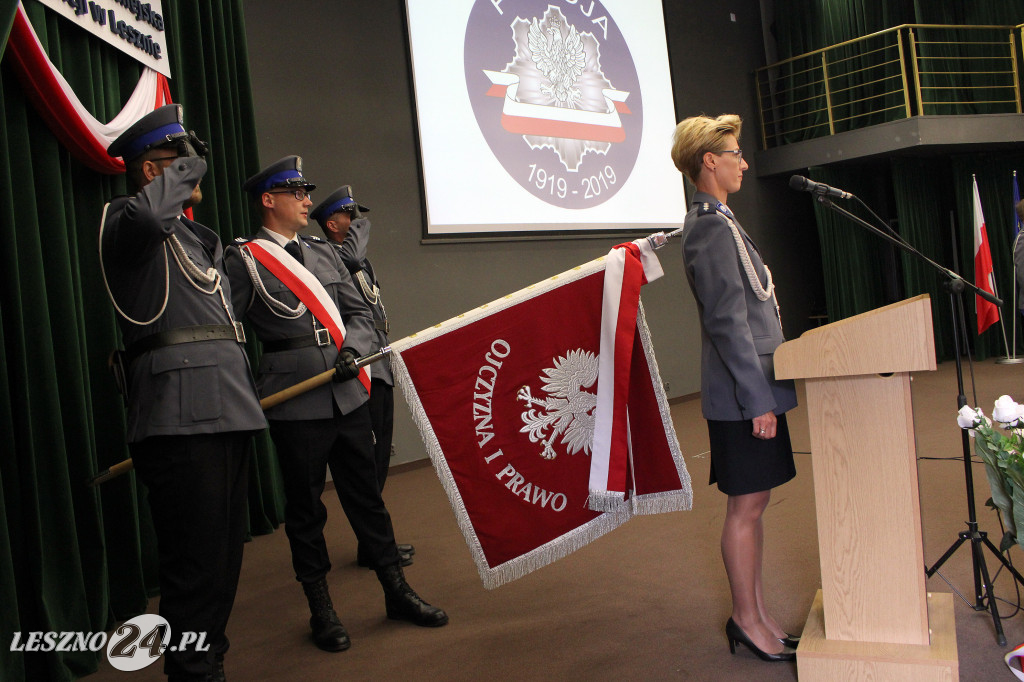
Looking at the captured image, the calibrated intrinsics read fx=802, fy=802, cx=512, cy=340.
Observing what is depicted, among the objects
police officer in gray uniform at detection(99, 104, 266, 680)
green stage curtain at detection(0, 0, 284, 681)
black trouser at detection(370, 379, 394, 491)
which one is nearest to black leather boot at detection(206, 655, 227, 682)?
police officer in gray uniform at detection(99, 104, 266, 680)

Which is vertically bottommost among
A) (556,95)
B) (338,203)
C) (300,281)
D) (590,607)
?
(590,607)

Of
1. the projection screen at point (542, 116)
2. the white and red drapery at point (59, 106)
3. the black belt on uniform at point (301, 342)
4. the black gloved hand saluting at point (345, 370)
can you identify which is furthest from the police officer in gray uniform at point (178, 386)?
the projection screen at point (542, 116)

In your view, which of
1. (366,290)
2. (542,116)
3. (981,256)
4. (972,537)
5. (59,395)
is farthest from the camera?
(981,256)

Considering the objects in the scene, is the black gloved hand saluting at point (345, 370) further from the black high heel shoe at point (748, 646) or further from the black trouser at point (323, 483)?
the black high heel shoe at point (748, 646)

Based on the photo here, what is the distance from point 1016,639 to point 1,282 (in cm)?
288

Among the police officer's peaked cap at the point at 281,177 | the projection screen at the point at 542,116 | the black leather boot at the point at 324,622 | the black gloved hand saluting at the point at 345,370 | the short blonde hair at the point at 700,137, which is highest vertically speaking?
the projection screen at the point at 542,116

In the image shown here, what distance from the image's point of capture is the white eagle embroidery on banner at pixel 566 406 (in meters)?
2.12

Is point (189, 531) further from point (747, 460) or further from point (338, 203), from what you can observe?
point (338, 203)

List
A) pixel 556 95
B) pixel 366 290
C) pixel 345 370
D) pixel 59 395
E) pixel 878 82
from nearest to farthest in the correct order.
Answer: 1. pixel 345 370
2. pixel 59 395
3. pixel 366 290
4. pixel 556 95
5. pixel 878 82

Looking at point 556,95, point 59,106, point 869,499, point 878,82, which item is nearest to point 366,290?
point 59,106

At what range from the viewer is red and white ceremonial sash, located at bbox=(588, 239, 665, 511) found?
2.05 metres

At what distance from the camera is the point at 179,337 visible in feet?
6.29

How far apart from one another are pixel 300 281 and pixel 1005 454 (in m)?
1.93

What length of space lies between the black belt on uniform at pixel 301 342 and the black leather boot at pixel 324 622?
710 mm
